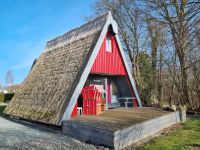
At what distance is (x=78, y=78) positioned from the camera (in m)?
9.60

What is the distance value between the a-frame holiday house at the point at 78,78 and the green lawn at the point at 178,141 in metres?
3.41

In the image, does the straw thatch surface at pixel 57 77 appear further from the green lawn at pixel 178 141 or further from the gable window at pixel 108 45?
the green lawn at pixel 178 141

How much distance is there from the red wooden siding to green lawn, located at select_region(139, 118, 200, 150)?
15.0 feet

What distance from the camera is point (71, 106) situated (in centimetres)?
918

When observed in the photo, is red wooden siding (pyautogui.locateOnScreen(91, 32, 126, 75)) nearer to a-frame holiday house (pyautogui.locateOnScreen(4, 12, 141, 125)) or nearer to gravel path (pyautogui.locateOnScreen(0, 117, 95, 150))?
a-frame holiday house (pyautogui.locateOnScreen(4, 12, 141, 125))

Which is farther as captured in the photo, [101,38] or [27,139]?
[101,38]

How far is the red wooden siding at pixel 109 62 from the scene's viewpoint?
11275 millimetres

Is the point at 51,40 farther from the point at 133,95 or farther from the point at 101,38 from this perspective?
the point at 133,95

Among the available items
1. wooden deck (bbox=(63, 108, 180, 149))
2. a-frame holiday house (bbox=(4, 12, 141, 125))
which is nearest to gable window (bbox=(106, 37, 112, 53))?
a-frame holiday house (bbox=(4, 12, 141, 125))

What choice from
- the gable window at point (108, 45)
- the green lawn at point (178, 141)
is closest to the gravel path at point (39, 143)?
the green lawn at point (178, 141)

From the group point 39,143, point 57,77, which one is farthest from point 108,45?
point 39,143

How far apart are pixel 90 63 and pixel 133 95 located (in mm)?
4508

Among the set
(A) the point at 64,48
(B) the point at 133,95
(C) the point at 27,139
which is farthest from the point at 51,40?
(C) the point at 27,139

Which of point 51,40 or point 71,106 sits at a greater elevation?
point 51,40
